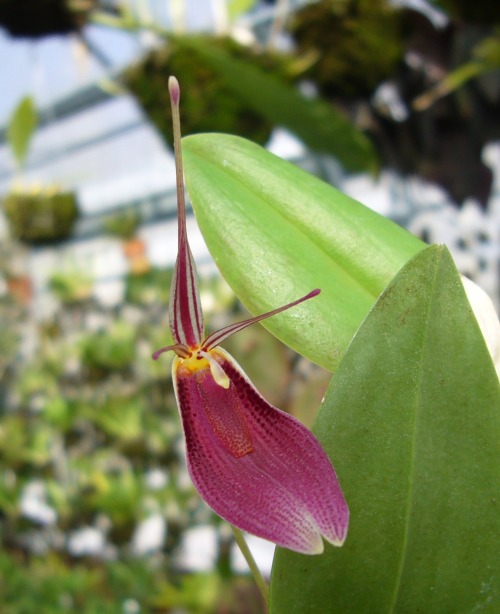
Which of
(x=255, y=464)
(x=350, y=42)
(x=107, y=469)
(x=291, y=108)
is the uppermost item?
(x=350, y=42)

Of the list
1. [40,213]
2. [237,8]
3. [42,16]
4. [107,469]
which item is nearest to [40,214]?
[40,213]

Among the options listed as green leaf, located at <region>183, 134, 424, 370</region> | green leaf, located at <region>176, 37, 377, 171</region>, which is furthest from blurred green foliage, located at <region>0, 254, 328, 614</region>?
green leaf, located at <region>183, 134, 424, 370</region>

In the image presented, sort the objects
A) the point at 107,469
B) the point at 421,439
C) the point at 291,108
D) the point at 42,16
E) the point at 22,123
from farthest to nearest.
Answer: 1. the point at 107,469
2. the point at 22,123
3. the point at 42,16
4. the point at 291,108
5. the point at 421,439

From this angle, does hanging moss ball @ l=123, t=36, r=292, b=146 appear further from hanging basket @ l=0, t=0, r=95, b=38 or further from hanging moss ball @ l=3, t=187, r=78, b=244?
hanging moss ball @ l=3, t=187, r=78, b=244

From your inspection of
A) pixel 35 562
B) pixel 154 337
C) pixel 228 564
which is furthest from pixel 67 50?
pixel 228 564

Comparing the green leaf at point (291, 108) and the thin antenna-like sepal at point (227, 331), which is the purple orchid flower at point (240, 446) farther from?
the green leaf at point (291, 108)

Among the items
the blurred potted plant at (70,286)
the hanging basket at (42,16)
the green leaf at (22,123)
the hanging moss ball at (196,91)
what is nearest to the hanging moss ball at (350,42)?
the hanging moss ball at (196,91)

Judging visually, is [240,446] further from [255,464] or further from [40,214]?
[40,214]
